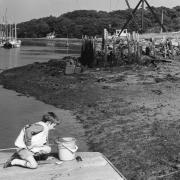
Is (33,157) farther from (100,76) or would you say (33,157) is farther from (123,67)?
(123,67)

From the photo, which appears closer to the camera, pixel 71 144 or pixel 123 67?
pixel 71 144

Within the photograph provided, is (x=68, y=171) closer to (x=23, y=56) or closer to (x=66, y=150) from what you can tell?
(x=66, y=150)

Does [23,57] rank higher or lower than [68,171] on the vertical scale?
lower

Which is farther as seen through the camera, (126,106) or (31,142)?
(126,106)

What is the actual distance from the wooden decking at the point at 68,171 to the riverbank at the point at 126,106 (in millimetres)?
1745

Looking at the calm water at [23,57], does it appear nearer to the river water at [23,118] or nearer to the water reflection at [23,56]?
the water reflection at [23,56]

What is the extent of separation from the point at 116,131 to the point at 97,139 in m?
0.73

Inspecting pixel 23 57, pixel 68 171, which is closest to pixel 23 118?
pixel 68 171

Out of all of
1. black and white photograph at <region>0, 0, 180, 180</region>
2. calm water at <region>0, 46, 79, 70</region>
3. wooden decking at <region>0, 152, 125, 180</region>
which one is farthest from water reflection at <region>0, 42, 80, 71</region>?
wooden decking at <region>0, 152, 125, 180</region>

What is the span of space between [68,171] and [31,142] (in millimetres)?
924

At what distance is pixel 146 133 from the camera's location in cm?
1245

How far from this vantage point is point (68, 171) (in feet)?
25.0

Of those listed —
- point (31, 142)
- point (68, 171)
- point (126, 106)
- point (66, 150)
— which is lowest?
point (126, 106)

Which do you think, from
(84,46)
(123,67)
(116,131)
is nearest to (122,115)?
(116,131)
